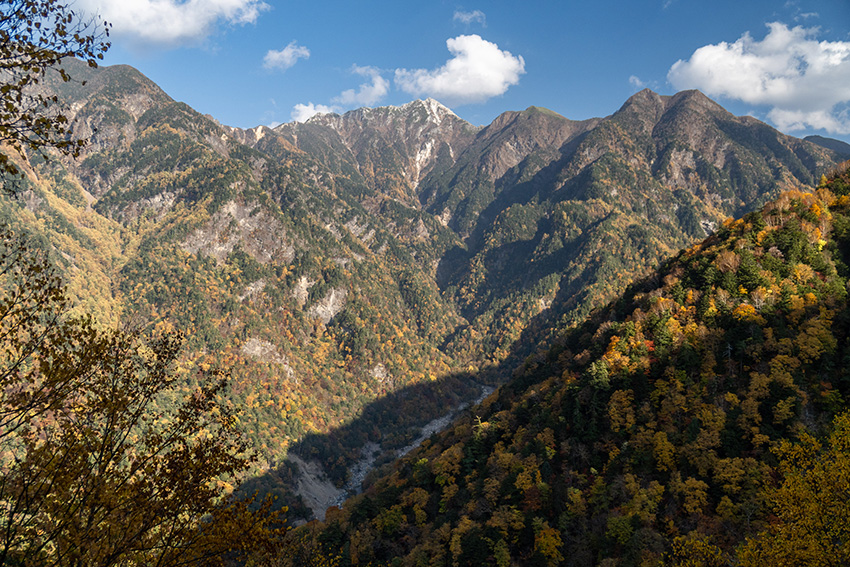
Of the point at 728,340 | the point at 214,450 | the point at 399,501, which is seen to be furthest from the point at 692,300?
the point at 214,450

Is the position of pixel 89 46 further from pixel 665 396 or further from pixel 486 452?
pixel 486 452

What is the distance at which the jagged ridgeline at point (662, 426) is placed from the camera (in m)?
61.5

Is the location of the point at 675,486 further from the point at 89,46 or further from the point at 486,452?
the point at 89,46

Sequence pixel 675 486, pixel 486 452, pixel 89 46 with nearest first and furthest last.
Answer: pixel 89 46 → pixel 675 486 → pixel 486 452

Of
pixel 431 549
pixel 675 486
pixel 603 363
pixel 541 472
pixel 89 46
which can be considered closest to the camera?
pixel 89 46

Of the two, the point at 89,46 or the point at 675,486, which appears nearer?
the point at 89,46

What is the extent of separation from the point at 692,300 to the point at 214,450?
102411 mm

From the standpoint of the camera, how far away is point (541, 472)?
82.3 meters

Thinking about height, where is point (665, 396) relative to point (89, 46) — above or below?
below

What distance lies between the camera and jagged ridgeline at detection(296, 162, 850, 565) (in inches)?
2420

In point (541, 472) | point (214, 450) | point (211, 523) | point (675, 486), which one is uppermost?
point (214, 450)

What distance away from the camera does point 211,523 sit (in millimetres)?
15945

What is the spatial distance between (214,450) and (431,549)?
73.5 m

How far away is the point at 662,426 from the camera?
7588cm
